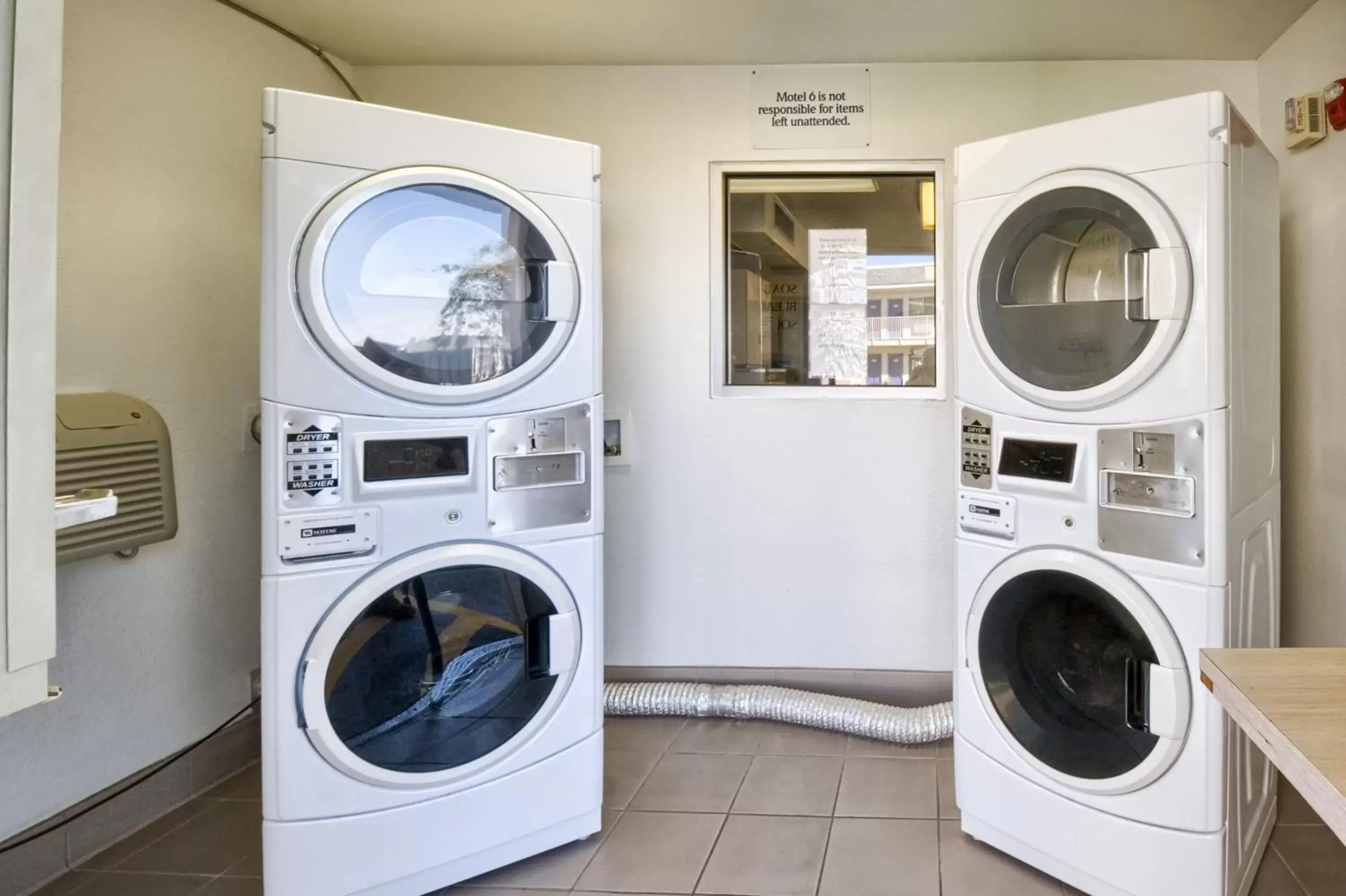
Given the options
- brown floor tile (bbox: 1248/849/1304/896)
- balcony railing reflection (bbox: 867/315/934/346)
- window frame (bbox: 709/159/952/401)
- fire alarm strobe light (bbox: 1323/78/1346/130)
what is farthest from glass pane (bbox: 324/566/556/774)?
fire alarm strobe light (bbox: 1323/78/1346/130)

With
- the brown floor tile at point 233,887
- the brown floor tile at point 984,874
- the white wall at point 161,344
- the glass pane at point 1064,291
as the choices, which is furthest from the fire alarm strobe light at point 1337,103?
the brown floor tile at point 233,887

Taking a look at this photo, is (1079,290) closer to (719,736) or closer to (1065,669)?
(1065,669)

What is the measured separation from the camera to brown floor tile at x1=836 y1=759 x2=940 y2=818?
1805 mm

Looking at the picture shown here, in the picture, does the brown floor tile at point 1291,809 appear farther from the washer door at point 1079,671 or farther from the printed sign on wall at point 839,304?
the printed sign on wall at point 839,304

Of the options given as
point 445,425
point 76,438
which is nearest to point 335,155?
point 445,425

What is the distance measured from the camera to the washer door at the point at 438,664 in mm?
1403

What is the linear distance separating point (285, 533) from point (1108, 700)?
164 centimetres

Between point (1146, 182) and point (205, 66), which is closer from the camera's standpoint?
point (1146, 182)

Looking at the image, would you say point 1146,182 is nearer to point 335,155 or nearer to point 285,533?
point 335,155

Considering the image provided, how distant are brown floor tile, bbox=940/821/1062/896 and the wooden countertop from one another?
836 mm

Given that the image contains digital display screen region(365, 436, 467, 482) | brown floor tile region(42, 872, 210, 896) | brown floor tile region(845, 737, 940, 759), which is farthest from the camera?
brown floor tile region(845, 737, 940, 759)

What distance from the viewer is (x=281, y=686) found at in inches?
53.4

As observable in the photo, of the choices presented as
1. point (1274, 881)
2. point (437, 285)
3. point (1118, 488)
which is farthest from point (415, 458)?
point (1274, 881)

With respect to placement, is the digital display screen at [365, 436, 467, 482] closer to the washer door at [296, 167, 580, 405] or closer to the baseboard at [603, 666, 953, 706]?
the washer door at [296, 167, 580, 405]
